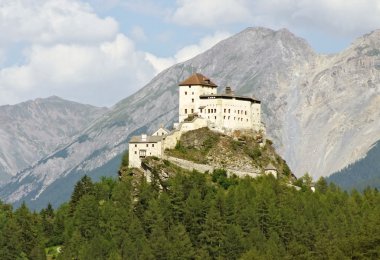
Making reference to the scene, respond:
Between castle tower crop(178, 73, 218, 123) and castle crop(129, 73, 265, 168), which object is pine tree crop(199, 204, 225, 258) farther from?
castle tower crop(178, 73, 218, 123)

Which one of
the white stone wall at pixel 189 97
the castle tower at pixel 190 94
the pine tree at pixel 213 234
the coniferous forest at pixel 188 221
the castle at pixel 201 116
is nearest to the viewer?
the coniferous forest at pixel 188 221

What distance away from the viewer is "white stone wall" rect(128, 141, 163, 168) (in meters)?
176

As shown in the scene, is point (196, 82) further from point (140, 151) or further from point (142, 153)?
point (142, 153)

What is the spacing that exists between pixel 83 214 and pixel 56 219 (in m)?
13.7

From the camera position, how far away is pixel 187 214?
16475 centimetres

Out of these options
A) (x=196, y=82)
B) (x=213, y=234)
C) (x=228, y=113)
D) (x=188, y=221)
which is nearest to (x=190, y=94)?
(x=196, y=82)

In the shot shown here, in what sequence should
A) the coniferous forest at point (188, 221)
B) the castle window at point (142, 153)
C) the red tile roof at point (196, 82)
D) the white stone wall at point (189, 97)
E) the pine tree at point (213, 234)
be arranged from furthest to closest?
the red tile roof at point (196, 82) < the white stone wall at point (189, 97) < the castle window at point (142, 153) < the pine tree at point (213, 234) < the coniferous forest at point (188, 221)

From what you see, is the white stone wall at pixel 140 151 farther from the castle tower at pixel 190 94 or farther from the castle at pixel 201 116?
the castle tower at pixel 190 94

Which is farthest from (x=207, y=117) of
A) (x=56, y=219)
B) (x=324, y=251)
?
(x=324, y=251)

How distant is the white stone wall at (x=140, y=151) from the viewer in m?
176

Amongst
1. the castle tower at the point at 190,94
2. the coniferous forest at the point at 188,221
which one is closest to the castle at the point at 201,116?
the castle tower at the point at 190,94

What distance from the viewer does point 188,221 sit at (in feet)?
540

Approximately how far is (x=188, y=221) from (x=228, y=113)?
30212 millimetres

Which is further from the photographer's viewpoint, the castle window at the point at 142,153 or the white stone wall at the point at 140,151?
the castle window at the point at 142,153
